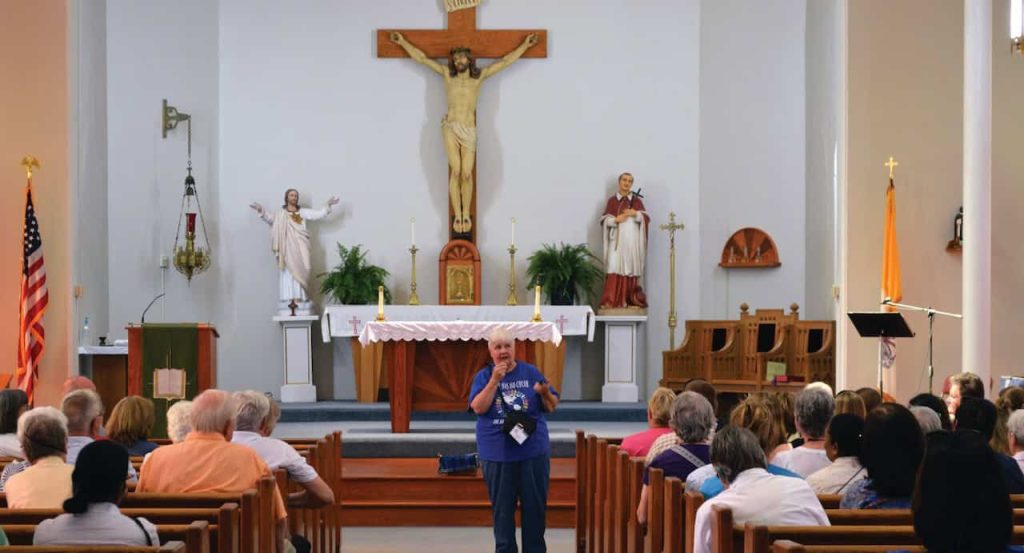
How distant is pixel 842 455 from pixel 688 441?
742mm

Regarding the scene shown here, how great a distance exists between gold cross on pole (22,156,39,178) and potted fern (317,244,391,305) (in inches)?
138

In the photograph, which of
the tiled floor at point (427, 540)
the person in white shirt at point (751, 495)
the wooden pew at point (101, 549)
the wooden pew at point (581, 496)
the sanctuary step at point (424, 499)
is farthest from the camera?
the sanctuary step at point (424, 499)

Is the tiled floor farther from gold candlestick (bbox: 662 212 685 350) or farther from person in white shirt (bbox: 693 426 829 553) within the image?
gold candlestick (bbox: 662 212 685 350)

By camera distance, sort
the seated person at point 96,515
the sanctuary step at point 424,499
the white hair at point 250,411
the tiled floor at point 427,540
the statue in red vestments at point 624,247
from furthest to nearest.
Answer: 1. the statue in red vestments at point 624,247
2. the sanctuary step at point 424,499
3. the tiled floor at point 427,540
4. the white hair at point 250,411
5. the seated person at point 96,515

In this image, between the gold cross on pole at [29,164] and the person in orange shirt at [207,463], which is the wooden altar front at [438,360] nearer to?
the gold cross on pole at [29,164]

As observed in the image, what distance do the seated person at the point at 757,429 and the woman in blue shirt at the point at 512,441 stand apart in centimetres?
139

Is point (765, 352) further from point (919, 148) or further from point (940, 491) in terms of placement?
point (940, 491)

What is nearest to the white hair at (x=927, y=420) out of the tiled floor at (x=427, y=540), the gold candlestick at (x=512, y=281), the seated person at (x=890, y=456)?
the seated person at (x=890, y=456)

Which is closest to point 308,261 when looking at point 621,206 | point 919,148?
point 621,206

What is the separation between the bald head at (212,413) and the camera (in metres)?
4.82

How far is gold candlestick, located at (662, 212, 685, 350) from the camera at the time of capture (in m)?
13.7

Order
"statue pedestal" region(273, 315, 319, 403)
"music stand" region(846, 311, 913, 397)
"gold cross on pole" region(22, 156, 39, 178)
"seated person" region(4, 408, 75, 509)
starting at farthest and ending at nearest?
"statue pedestal" region(273, 315, 319, 403) < "gold cross on pole" region(22, 156, 39, 178) < "music stand" region(846, 311, 913, 397) < "seated person" region(4, 408, 75, 509)

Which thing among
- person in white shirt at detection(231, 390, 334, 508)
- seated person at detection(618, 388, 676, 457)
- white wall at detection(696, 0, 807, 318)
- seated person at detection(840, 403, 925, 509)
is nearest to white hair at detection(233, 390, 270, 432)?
person in white shirt at detection(231, 390, 334, 508)

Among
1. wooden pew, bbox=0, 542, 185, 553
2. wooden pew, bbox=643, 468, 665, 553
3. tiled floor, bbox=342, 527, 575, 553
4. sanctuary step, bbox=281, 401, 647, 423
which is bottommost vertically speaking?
tiled floor, bbox=342, 527, 575, 553
